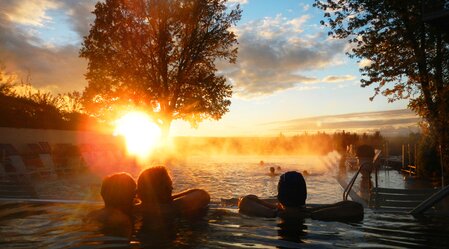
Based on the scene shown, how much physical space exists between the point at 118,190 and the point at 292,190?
3.03 meters

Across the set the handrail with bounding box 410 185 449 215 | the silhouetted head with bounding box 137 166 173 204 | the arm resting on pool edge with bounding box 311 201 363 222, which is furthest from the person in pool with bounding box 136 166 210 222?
the handrail with bounding box 410 185 449 215

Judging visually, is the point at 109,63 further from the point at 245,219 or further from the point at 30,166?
the point at 245,219

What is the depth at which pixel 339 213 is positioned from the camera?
686 cm

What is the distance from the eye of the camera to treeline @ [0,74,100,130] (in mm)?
21438

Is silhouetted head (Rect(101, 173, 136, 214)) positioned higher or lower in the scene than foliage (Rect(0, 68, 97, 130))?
lower

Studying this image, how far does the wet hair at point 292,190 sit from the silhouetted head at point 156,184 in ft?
6.72

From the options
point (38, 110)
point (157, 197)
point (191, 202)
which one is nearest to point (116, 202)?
point (157, 197)

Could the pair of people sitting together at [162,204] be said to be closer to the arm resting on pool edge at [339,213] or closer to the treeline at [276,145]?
the arm resting on pool edge at [339,213]

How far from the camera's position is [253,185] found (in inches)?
664

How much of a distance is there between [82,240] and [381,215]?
5.32 m

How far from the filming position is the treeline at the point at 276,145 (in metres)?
46.6

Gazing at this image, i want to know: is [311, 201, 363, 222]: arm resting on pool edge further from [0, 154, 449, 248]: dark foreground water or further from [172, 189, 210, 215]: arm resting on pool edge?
[172, 189, 210, 215]: arm resting on pool edge

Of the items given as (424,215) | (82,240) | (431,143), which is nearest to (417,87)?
(431,143)

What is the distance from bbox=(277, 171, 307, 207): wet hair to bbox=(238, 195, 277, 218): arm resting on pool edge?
0.30m
